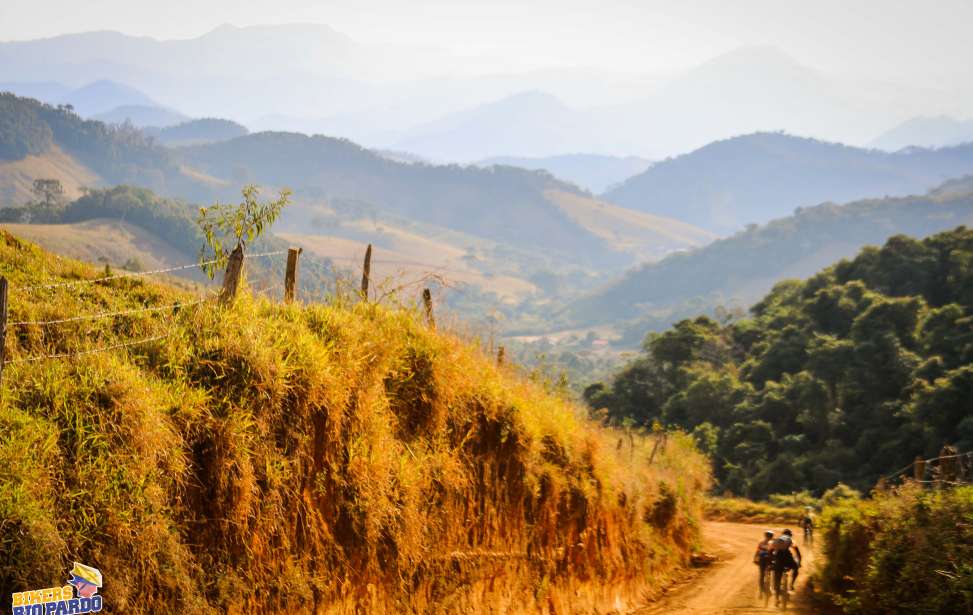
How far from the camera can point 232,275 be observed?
9109 millimetres

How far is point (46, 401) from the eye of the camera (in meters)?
6.71

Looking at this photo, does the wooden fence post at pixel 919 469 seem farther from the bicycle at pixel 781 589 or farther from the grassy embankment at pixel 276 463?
the grassy embankment at pixel 276 463

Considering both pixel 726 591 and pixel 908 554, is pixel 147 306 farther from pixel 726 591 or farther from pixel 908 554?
pixel 726 591

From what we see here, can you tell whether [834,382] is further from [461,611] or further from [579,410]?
[461,611]

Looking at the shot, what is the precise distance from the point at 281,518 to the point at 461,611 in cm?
360

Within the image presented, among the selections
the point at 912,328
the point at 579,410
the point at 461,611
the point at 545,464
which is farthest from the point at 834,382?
the point at 461,611

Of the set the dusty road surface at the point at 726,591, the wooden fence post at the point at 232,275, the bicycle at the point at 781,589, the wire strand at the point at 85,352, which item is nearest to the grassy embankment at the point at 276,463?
the wire strand at the point at 85,352

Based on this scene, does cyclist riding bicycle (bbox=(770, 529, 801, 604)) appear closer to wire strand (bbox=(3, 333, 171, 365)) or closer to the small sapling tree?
the small sapling tree

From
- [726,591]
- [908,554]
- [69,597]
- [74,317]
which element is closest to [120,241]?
[726,591]

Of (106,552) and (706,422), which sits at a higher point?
(106,552)

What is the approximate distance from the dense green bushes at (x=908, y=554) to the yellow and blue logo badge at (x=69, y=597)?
10006 millimetres

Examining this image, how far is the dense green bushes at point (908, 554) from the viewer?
37.6 ft

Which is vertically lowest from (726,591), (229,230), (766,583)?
(726,591)

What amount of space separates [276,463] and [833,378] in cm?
4533
